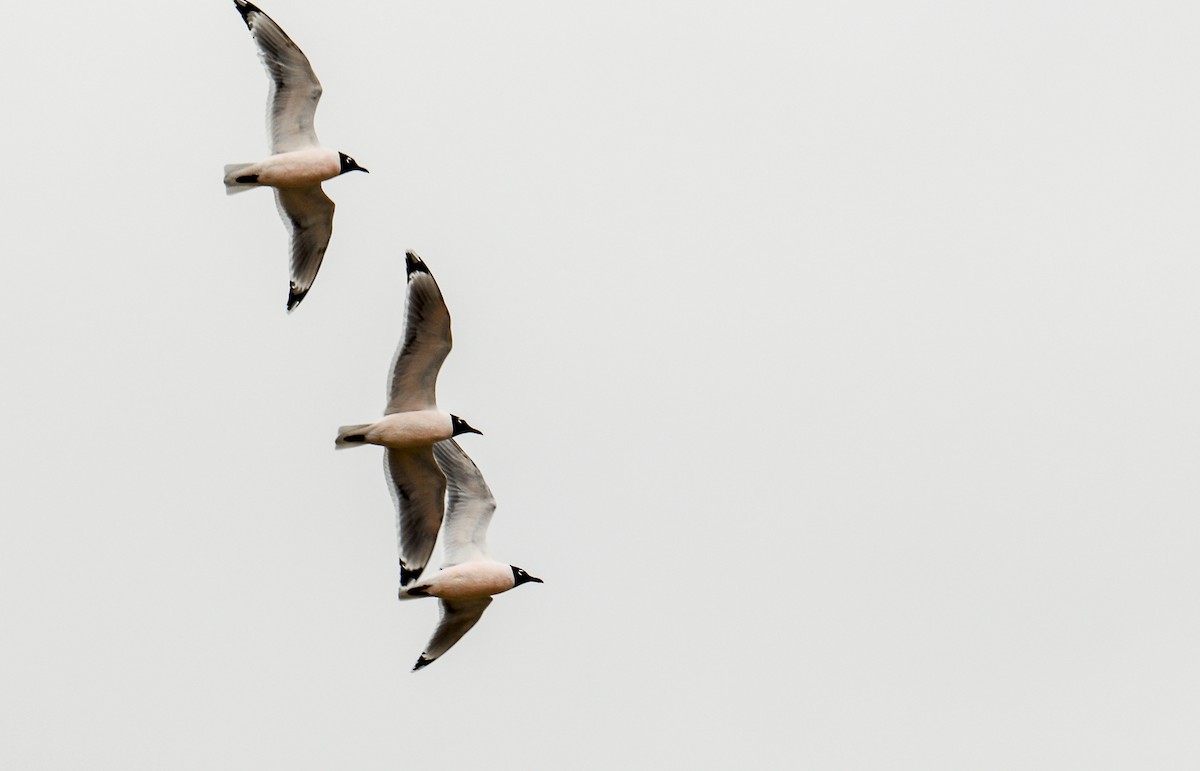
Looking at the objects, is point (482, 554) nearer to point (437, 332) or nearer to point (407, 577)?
point (407, 577)

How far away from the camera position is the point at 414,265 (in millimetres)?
32969

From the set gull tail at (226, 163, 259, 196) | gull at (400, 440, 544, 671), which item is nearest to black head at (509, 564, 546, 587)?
gull at (400, 440, 544, 671)

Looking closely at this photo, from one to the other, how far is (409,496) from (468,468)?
100 cm

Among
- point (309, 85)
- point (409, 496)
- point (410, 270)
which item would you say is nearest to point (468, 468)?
point (409, 496)

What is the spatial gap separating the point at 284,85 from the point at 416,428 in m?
4.47

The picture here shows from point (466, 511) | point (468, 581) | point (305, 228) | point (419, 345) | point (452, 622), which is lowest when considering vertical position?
point (452, 622)

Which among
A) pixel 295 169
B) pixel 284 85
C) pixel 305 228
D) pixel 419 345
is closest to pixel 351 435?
pixel 419 345

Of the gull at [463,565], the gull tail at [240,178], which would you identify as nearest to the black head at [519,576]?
the gull at [463,565]

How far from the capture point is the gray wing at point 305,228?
3419cm

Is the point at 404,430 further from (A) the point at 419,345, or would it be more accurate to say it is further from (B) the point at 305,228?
(B) the point at 305,228

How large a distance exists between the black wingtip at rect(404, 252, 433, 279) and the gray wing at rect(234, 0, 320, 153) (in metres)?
1.99

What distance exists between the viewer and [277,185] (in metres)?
33.3

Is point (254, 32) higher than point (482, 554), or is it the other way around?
point (254, 32)

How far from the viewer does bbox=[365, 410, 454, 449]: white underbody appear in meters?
33.4
